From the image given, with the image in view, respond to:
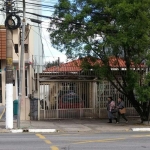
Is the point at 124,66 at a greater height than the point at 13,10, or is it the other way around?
the point at 13,10

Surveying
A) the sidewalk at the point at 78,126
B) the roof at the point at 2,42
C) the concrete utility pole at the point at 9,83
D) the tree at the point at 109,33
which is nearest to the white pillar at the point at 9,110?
the concrete utility pole at the point at 9,83

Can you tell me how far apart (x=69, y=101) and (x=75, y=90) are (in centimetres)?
77

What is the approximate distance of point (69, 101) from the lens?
22609 millimetres

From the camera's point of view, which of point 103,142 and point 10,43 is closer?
point 103,142

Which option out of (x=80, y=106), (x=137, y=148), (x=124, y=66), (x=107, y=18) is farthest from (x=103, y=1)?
(x=137, y=148)

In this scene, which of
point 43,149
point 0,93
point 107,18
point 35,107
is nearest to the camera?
point 43,149

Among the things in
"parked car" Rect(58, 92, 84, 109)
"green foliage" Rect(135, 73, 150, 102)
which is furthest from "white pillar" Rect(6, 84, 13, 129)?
"green foliage" Rect(135, 73, 150, 102)

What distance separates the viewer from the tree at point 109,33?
17.3 m

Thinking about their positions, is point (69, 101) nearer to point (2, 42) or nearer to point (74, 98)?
point (74, 98)

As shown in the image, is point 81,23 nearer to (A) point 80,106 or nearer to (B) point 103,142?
(A) point 80,106

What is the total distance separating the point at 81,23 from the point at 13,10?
3516 mm

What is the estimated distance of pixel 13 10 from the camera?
1798cm

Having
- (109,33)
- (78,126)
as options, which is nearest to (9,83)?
(78,126)

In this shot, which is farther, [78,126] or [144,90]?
[78,126]
